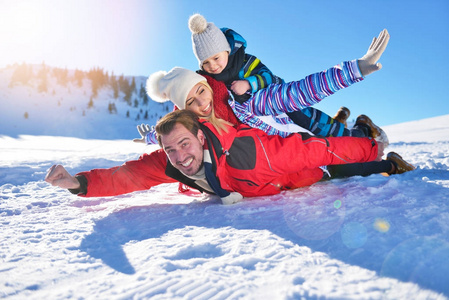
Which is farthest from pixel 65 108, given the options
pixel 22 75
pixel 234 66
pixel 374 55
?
pixel 374 55

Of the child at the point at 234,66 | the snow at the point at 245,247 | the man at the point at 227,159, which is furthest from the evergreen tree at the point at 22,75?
the snow at the point at 245,247

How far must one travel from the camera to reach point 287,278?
94 centimetres

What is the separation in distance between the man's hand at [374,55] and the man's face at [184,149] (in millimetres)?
1347

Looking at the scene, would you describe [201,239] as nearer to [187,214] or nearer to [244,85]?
[187,214]

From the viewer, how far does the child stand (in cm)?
255

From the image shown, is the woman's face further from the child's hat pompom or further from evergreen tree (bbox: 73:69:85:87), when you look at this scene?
evergreen tree (bbox: 73:69:85:87)

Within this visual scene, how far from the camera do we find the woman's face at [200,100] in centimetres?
232

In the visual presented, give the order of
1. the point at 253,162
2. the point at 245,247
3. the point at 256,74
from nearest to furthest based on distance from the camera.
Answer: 1. the point at 245,247
2. the point at 253,162
3. the point at 256,74

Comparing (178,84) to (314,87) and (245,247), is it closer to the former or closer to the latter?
(314,87)

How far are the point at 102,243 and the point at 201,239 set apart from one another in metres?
0.50

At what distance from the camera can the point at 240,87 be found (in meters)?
2.45

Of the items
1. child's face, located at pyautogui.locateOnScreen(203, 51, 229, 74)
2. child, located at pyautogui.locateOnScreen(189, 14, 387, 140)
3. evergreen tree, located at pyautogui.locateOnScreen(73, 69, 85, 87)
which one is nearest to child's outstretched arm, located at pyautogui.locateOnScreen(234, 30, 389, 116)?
child, located at pyautogui.locateOnScreen(189, 14, 387, 140)

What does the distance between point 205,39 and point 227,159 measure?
1375 mm

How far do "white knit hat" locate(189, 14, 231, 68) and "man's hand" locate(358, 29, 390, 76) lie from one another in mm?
1287
